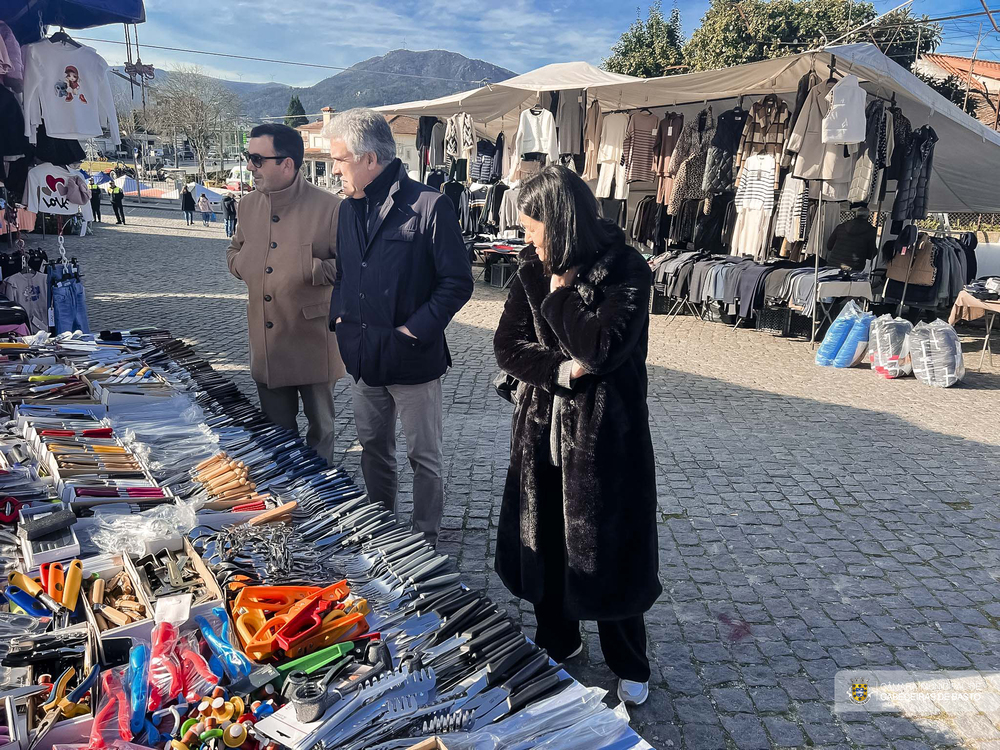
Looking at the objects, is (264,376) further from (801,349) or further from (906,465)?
(801,349)

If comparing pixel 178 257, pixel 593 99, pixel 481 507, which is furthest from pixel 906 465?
pixel 178 257

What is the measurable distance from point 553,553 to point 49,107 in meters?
6.15

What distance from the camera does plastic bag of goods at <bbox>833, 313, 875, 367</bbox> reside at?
809 centimetres

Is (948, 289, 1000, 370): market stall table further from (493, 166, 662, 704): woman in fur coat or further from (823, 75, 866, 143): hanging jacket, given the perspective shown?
(493, 166, 662, 704): woman in fur coat

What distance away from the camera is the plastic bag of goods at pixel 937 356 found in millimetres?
7461

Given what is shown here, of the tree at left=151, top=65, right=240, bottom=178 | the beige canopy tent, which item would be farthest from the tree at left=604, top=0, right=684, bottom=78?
the tree at left=151, top=65, right=240, bottom=178

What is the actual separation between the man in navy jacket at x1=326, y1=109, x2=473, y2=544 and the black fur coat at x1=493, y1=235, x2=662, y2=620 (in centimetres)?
72

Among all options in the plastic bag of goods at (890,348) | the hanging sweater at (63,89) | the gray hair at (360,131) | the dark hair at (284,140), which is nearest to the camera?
the gray hair at (360,131)

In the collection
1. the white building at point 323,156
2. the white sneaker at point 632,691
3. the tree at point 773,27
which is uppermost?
the tree at point 773,27

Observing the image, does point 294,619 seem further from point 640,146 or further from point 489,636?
point 640,146

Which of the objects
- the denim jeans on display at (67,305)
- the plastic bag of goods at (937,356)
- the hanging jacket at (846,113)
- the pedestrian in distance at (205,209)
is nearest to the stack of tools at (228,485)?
the denim jeans on display at (67,305)

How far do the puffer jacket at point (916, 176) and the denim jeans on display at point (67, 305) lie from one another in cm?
899

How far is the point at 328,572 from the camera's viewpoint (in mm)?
2250

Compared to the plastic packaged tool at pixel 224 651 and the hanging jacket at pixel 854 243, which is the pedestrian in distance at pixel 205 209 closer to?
the hanging jacket at pixel 854 243
